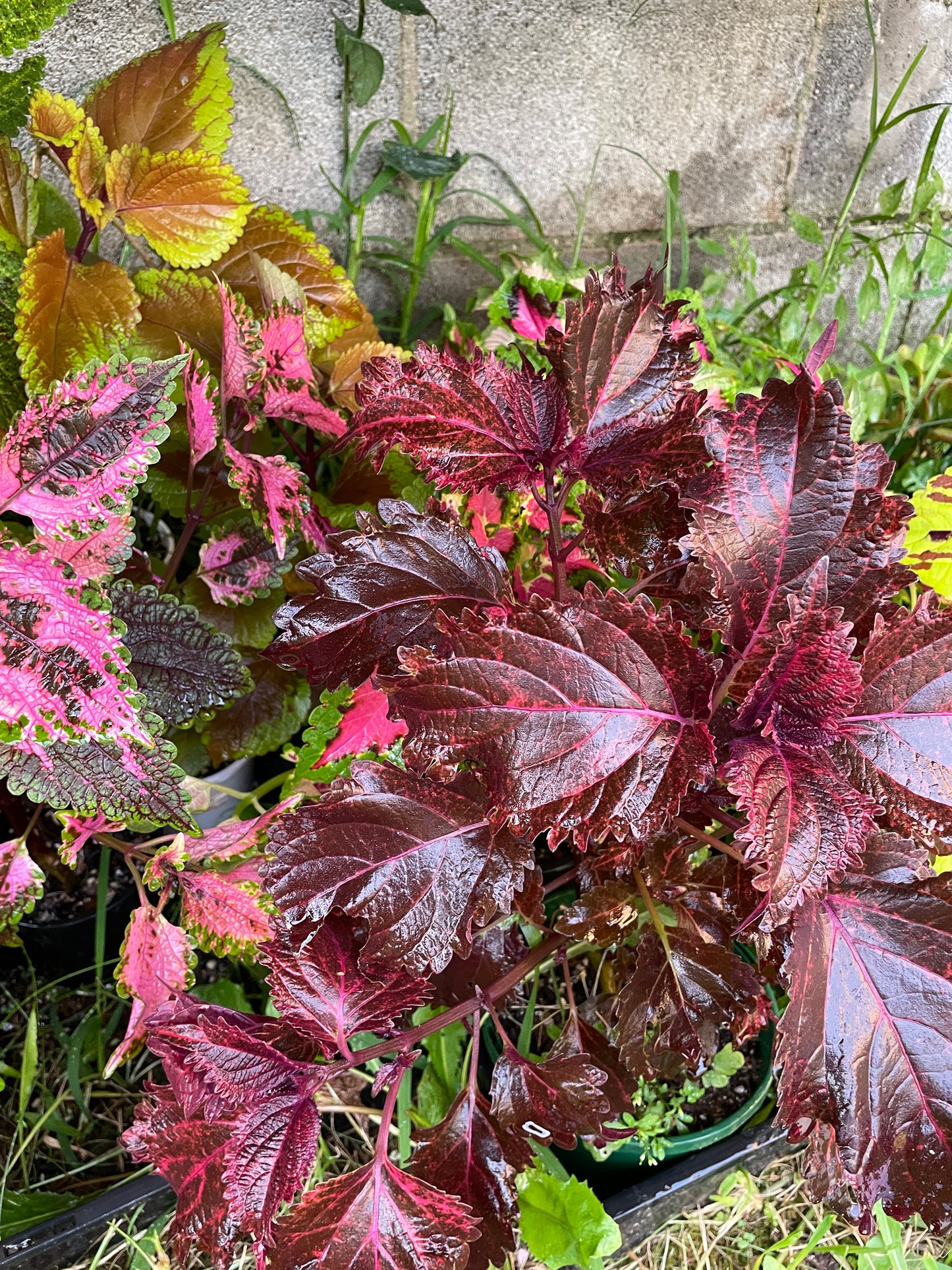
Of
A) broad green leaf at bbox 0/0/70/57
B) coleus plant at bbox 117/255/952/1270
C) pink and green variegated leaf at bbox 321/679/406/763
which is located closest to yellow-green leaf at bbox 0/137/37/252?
broad green leaf at bbox 0/0/70/57

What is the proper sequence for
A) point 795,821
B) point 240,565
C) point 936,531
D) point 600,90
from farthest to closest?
point 600,90, point 936,531, point 240,565, point 795,821

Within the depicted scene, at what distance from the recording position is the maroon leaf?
0.47 m

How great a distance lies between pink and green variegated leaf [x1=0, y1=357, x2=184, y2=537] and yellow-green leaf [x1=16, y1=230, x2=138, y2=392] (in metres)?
0.16

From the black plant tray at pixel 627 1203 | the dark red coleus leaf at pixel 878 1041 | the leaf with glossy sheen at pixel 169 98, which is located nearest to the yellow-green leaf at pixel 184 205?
the leaf with glossy sheen at pixel 169 98

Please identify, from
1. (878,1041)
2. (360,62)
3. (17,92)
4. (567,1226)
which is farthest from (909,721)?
(360,62)

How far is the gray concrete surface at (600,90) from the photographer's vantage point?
3.56ft

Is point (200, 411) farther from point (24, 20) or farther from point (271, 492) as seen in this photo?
point (24, 20)

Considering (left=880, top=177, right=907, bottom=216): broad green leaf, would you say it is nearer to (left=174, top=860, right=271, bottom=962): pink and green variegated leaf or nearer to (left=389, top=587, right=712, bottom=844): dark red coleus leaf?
(left=389, top=587, right=712, bottom=844): dark red coleus leaf

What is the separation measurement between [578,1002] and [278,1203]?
17.0 inches

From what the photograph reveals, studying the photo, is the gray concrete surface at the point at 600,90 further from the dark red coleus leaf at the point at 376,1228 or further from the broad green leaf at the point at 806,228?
the dark red coleus leaf at the point at 376,1228

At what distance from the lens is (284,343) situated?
712 mm

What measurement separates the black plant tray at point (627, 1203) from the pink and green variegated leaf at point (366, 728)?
1.48ft

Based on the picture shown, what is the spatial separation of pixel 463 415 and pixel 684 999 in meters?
0.42

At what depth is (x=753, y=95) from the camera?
4.18ft
